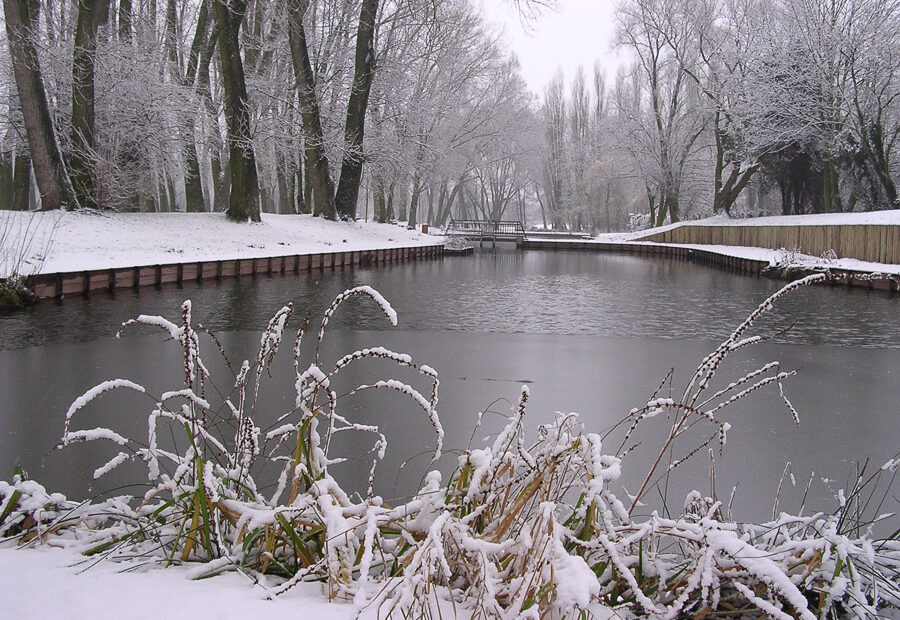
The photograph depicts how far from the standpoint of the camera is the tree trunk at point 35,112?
1742 centimetres

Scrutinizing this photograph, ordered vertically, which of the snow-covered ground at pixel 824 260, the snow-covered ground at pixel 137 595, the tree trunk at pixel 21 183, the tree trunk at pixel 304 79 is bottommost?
the snow-covered ground at pixel 137 595

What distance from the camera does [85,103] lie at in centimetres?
1872

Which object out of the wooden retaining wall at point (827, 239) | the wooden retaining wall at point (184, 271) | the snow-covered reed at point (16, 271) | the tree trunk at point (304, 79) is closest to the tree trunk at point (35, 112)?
the snow-covered reed at point (16, 271)

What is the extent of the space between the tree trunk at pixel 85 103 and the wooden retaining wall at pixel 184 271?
4.73 meters

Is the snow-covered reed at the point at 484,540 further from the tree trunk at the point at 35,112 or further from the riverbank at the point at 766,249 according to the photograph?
the tree trunk at the point at 35,112

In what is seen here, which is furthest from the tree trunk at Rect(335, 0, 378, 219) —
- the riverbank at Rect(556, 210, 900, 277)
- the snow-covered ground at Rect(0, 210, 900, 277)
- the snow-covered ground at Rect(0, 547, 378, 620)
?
the snow-covered ground at Rect(0, 547, 378, 620)

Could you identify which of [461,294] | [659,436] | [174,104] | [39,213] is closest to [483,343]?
[659,436]

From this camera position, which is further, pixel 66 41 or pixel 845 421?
pixel 66 41

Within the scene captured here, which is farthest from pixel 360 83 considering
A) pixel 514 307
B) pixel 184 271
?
pixel 514 307

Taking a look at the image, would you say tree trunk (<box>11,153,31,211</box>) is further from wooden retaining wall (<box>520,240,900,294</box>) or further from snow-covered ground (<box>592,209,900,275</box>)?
snow-covered ground (<box>592,209,900,275</box>)

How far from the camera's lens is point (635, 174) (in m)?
44.4

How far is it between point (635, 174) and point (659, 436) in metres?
41.5

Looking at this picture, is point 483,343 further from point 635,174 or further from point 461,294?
point 635,174

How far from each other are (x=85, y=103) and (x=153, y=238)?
399 centimetres
